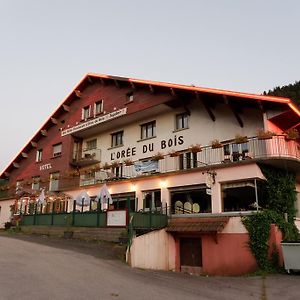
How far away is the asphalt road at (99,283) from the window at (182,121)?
11.0 m

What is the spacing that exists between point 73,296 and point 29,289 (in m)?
1.16

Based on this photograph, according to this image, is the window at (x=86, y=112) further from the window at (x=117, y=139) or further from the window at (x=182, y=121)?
the window at (x=182, y=121)

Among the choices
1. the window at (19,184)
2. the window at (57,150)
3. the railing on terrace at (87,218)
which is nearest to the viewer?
the railing on terrace at (87,218)

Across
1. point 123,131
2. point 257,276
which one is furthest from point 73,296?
point 123,131

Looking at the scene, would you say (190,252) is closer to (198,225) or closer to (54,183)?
(198,225)

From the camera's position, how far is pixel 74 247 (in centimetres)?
1769

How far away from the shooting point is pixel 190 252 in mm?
18328

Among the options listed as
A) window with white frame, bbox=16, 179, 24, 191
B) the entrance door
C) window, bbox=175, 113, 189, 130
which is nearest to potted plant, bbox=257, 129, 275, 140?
the entrance door

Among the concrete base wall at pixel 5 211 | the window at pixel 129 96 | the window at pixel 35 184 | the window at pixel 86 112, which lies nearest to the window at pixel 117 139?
the window at pixel 129 96

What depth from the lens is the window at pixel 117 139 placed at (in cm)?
2848

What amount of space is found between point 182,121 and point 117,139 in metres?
6.71

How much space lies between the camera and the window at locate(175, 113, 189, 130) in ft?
78.1

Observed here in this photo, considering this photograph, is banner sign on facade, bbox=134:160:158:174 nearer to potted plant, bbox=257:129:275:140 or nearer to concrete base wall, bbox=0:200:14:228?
potted plant, bbox=257:129:275:140

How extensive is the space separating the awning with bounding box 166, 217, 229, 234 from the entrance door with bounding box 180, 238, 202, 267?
2.96 ft
